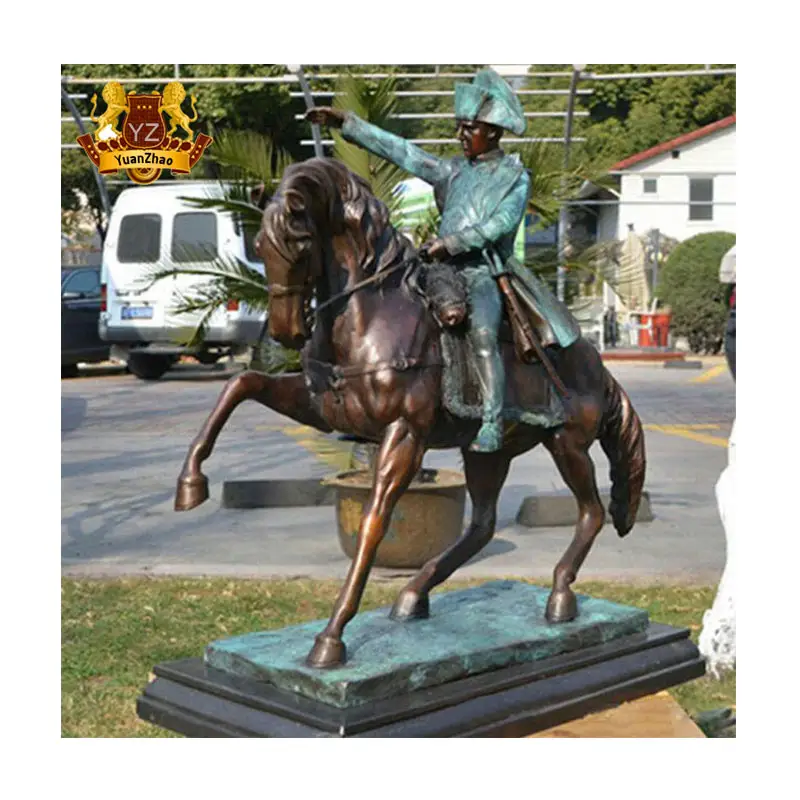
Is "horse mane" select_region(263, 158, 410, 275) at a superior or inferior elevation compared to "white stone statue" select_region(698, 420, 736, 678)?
superior

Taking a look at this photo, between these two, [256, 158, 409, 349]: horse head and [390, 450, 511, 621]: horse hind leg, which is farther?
[390, 450, 511, 621]: horse hind leg

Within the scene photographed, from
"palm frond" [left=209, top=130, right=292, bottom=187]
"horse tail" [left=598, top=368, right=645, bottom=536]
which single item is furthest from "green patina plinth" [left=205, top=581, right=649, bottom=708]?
"palm frond" [left=209, top=130, right=292, bottom=187]

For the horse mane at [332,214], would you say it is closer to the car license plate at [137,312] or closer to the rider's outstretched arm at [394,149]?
the rider's outstretched arm at [394,149]

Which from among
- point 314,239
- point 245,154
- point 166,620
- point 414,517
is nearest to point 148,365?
point 245,154

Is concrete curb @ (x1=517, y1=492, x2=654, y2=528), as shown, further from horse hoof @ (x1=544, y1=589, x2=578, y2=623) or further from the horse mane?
the horse mane

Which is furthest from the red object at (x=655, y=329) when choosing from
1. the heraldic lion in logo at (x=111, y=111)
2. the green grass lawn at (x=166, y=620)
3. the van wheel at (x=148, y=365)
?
the green grass lawn at (x=166, y=620)

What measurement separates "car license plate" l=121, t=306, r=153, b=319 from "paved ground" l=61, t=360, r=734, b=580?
4.14 feet

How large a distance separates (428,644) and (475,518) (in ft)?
2.51

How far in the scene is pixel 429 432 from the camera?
4.34 metres

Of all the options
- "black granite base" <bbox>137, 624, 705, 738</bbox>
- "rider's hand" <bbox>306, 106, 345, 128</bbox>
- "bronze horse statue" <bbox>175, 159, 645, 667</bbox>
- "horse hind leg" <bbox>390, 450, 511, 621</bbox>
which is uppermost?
"rider's hand" <bbox>306, 106, 345, 128</bbox>

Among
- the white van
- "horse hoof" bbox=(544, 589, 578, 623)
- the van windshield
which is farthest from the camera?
the van windshield

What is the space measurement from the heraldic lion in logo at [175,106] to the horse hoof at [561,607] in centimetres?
450

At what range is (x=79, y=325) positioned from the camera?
2006 centimetres

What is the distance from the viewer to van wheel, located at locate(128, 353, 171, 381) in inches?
762
